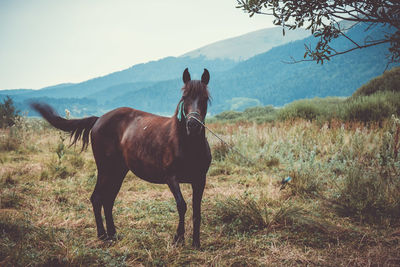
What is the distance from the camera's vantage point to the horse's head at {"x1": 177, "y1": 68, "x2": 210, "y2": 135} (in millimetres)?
2545

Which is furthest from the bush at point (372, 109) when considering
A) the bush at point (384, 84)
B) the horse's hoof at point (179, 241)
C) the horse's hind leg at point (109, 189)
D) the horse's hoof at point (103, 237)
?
the horse's hoof at point (103, 237)

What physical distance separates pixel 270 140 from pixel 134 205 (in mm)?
5988

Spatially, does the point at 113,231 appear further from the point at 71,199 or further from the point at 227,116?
the point at 227,116

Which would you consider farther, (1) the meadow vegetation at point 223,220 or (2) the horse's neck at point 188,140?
(2) the horse's neck at point 188,140

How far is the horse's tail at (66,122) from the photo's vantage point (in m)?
3.85

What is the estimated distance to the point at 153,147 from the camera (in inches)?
125

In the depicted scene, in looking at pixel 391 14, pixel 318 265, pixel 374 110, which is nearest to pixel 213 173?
pixel 318 265

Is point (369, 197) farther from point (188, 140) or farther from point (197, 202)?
point (188, 140)

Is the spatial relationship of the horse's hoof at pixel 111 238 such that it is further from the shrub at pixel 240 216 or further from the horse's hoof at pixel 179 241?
the shrub at pixel 240 216

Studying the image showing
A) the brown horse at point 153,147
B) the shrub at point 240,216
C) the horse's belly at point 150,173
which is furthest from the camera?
the shrub at point 240,216

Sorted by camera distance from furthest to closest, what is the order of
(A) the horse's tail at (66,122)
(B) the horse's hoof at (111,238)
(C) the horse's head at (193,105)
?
(A) the horse's tail at (66,122)
(B) the horse's hoof at (111,238)
(C) the horse's head at (193,105)

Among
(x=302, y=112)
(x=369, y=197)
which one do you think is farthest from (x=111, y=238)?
(x=302, y=112)

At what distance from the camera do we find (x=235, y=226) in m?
3.66

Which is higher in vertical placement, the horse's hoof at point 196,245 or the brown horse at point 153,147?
the brown horse at point 153,147
